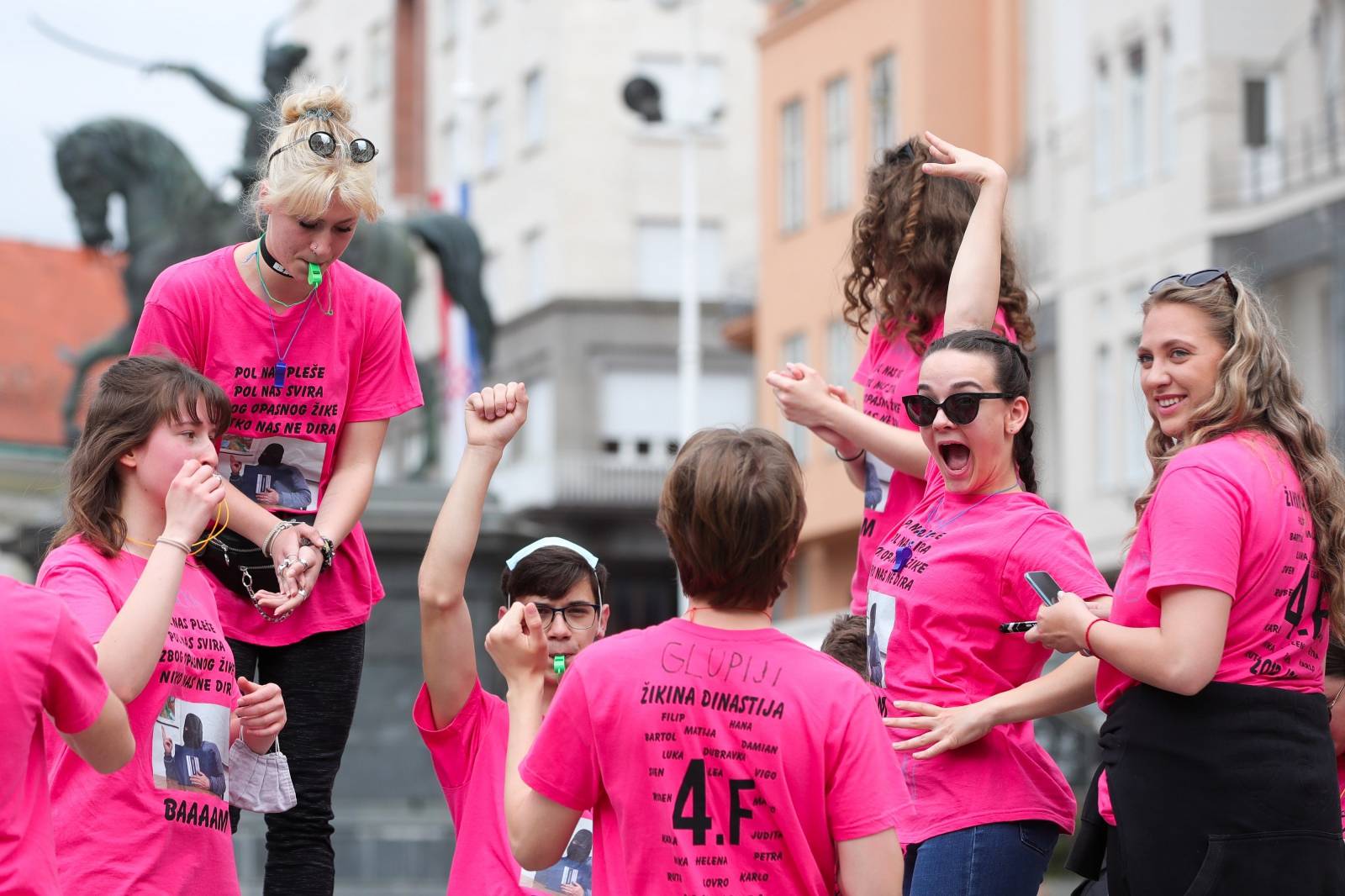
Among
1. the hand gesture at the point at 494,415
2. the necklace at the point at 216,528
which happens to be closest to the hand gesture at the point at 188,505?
the necklace at the point at 216,528

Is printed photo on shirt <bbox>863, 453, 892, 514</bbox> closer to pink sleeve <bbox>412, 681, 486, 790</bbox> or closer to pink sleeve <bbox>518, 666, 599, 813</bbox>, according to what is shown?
pink sleeve <bbox>412, 681, 486, 790</bbox>

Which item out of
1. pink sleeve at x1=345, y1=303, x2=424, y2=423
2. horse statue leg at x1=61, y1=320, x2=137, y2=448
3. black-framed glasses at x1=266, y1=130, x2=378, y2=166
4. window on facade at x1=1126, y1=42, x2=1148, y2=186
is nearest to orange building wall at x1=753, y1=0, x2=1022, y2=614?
window on facade at x1=1126, y1=42, x2=1148, y2=186

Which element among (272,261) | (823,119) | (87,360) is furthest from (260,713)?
(823,119)

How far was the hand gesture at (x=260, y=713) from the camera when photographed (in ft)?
17.9

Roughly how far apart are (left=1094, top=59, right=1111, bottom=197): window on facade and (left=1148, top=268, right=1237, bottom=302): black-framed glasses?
90.4ft

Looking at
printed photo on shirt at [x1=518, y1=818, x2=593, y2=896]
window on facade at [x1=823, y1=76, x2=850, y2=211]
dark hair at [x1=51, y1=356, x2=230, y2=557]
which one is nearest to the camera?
dark hair at [x1=51, y1=356, x2=230, y2=557]

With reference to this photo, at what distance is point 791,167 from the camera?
136 feet

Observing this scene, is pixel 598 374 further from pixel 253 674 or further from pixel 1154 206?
pixel 253 674

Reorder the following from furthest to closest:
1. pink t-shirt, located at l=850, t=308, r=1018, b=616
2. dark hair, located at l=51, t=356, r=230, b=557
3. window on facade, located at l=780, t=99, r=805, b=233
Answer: window on facade, located at l=780, t=99, r=805, b=233, pink t-shirt, located at l=850, t=308, r=1018, b=616, dark hair, located at l=51, t=356, r=230, b=557

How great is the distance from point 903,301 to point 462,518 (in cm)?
137

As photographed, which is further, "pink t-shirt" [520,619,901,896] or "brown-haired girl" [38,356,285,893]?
"brown-haired girl" [38,356,285,893]

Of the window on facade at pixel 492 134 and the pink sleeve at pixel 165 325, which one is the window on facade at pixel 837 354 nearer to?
the window on facade at pixel 492 134

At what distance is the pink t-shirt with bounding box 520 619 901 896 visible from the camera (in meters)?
4.44

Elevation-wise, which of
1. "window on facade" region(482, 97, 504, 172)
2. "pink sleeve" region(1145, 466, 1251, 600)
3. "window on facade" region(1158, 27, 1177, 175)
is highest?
"window on facade" region(482, 97, 504, 172)
